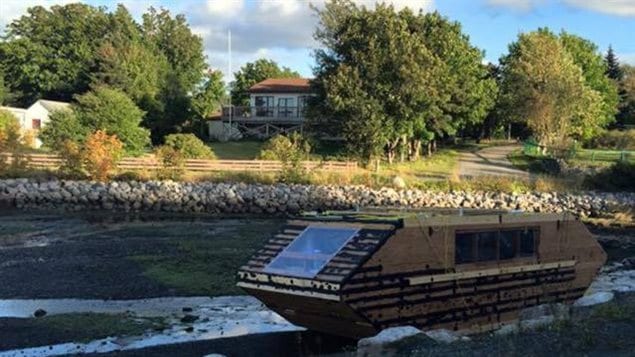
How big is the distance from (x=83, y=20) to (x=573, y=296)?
93666mm

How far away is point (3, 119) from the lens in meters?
59.8

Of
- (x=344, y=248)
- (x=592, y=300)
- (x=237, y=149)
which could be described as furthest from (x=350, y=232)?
(x=237, y=149)

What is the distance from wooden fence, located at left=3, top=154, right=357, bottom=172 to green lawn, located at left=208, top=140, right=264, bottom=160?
8622mm

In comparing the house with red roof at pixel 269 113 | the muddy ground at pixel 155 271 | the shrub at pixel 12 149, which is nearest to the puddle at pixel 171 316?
the muddy ground at pixel 155 271

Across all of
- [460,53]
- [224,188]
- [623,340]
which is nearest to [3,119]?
[224,188]

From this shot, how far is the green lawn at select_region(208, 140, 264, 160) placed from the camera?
57.9 metres

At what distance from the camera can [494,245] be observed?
14.5 metres

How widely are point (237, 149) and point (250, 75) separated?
141ft

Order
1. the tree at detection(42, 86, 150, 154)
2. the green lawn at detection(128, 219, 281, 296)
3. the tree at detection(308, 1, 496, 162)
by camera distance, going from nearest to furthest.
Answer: the green lawn at detection(128, 219, 281, 296) < the tree at detection(308, 1, 496, 162) < the tree at detection(42, 86, 150, 154)

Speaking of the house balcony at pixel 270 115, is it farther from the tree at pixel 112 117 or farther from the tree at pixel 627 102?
the tree at pixel 627 102

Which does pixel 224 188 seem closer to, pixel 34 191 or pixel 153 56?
pixel 34 191

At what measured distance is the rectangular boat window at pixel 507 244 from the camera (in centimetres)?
1466

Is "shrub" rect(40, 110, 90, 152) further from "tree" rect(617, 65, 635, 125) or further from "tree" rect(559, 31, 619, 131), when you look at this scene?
"tree" rect(617, 65, 635, 125)

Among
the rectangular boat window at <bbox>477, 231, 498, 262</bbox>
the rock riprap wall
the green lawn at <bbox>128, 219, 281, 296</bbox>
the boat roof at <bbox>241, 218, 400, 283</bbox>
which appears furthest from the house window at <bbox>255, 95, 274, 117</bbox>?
the boat roof at <bbox>241, 218, 400, 283</bbox>
